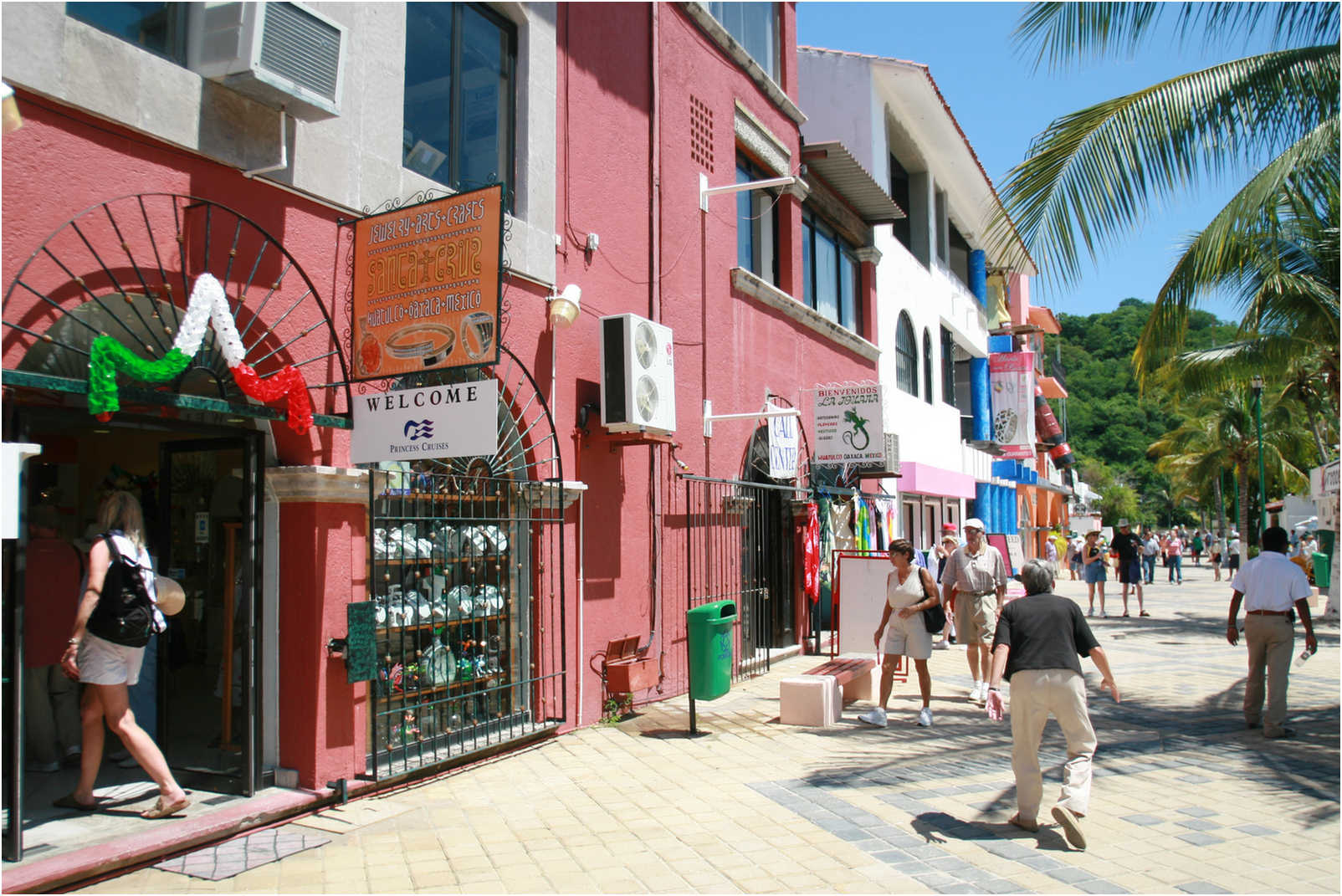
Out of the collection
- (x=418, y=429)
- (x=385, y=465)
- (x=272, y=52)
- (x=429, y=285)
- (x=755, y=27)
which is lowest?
(x=385, y=465)

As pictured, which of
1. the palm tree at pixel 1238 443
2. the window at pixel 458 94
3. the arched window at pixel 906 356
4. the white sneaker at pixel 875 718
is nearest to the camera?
the window at pixel 458 94

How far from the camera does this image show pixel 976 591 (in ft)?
32.7

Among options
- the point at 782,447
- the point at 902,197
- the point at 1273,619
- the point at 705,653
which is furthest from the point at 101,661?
the point at 902,197

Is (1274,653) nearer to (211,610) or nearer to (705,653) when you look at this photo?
(705,653)

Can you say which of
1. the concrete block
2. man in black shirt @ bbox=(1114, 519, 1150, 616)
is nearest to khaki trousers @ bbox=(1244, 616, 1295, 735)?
the concrete block

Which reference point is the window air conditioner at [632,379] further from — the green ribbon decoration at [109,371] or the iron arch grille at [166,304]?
the green ribbon decoration at [109,371]

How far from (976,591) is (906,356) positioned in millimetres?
11006

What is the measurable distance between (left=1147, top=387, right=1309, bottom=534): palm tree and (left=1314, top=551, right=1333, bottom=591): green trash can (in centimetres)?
472

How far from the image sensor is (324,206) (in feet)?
21.3

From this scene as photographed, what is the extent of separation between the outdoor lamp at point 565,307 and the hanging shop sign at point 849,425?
658cm

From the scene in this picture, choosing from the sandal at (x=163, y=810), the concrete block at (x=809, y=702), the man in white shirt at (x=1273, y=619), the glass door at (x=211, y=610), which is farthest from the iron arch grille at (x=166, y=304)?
the man in white shirt at (x=1273, y=619)

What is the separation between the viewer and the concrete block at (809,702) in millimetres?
8797

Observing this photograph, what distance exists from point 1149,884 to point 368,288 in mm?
5610

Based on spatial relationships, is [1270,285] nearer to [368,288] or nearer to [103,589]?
[368,288]
